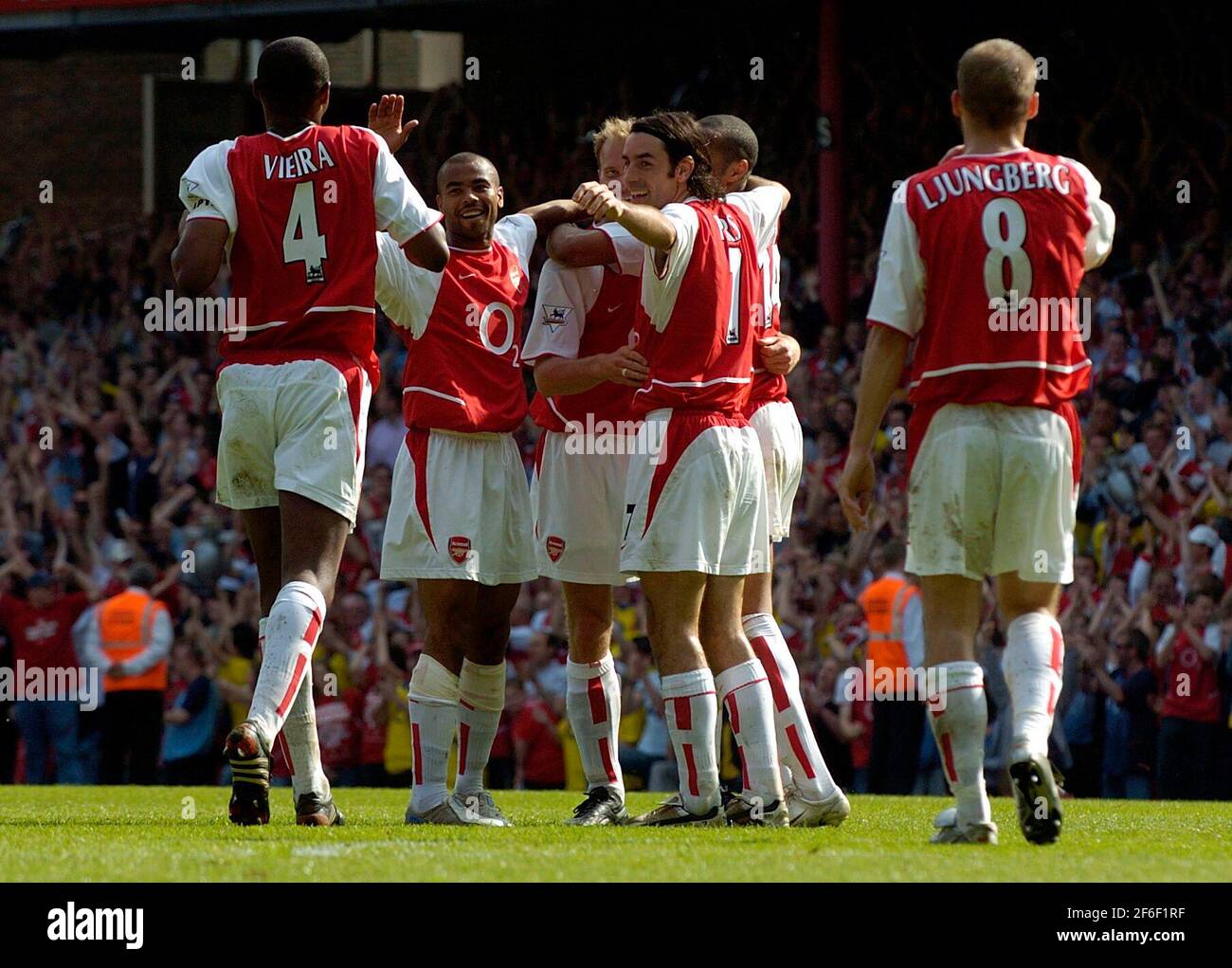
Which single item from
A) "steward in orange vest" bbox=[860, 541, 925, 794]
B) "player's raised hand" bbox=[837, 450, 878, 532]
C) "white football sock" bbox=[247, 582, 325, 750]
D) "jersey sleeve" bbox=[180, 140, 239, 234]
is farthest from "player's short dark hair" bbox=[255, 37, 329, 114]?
"steward in orange vest" bbox=[860, 541, 925, 794]

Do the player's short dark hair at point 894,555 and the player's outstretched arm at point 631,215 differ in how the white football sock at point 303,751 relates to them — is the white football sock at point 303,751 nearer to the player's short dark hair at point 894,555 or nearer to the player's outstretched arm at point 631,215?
the player's outstretched arm at point 631,215

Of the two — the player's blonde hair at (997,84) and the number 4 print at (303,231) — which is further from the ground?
the player's blonde hair at (997,84)

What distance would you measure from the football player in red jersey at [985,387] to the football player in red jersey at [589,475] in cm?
177

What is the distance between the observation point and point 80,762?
16.3 metres

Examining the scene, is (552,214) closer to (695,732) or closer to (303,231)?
(303,231)

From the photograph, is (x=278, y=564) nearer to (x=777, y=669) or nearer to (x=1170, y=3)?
(x=777, y=669)

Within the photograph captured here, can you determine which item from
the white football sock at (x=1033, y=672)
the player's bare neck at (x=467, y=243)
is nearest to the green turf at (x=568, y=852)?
the white football sock at (x=1033, y=672)

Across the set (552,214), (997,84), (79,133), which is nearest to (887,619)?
(552,214)

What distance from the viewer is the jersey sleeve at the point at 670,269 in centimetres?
693

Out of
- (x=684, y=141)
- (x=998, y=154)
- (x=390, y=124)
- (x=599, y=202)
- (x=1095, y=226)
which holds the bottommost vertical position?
(x=1095, y=226)

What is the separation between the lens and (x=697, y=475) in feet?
23.0

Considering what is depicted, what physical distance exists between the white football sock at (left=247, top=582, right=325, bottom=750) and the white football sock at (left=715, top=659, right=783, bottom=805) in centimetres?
149

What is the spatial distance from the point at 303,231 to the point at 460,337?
877 mm
